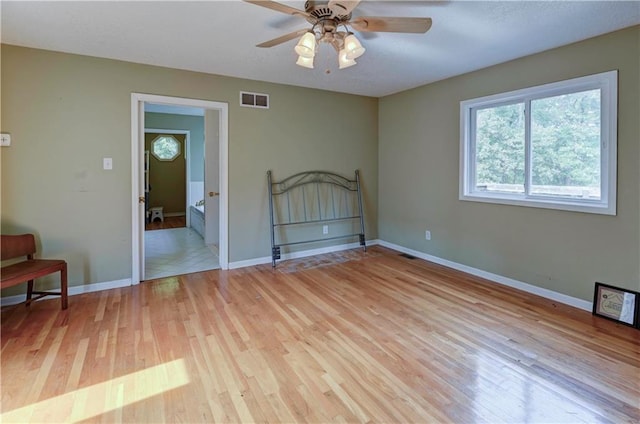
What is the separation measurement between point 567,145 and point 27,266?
4.81m

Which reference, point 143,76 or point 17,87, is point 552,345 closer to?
point 143,76

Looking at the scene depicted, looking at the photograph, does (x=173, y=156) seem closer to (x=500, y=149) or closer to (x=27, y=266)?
(x=27, y=266)

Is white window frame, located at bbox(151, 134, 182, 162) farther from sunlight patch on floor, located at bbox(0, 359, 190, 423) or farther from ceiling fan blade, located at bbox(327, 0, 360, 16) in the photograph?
ceiling fan blade, located at bbox(327, 0, 360, 16)

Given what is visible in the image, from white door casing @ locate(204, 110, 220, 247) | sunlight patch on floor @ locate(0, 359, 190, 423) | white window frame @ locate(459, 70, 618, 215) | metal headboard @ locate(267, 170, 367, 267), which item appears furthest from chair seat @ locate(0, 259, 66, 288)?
white window frame @ locate(459, 70, 618, 215)

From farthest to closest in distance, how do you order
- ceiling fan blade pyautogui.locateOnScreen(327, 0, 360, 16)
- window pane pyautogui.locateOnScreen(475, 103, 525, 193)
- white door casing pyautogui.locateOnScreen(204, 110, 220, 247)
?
white door casing pyautogui.locateOnScreen(204, 110, 220, 247), window pane pyautogui.locateOnScreen(475, 103, 525, 193), ceiling fan blade pyautogui.locateOnScreen(327, 0, 360, 16)

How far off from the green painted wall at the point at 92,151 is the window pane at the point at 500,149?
2453 millimetres

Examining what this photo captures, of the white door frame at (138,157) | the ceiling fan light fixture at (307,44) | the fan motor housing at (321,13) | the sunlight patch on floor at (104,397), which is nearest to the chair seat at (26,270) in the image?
the white door frame at (138,157)

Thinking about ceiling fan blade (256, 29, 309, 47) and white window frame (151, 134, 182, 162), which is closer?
ceiling fan blade (256, 29, 309, 47)

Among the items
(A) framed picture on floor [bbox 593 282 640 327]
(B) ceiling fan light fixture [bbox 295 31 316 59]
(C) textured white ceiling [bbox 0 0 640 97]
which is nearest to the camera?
(B) ceiling fan light fixture [bbox 295 31 316 59]

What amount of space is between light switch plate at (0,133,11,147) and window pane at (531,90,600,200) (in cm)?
492

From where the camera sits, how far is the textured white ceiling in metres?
2.30

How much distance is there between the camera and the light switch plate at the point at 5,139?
9.66 feet

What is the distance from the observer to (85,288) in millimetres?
3354

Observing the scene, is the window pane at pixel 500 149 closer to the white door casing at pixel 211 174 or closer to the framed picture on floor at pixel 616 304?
the framed picture on floor at pixel 616 304
